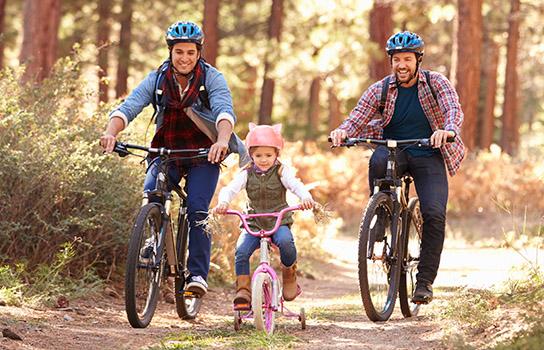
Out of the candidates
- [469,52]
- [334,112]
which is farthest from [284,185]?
[334,112]

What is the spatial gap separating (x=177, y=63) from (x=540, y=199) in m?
13.2

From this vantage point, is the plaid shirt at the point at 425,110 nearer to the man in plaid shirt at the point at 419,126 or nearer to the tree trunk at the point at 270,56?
the man in plaid shirt at the point at 419,126

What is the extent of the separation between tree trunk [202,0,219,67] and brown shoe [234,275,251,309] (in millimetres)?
14990

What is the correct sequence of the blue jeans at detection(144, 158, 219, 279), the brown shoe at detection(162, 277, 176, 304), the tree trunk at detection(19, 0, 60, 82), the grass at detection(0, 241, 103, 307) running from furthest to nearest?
the tree trunk at detection(19, 0, 60, 82)
the brown shoe at detection(162, 277, 176, 304)
the grass at detection(0, 241, 103, 307)
the blue jeans at detection(144, 158, 219, 279)

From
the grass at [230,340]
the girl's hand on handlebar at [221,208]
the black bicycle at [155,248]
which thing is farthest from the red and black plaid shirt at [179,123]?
the grass at [230,340]

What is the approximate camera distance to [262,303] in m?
6.98

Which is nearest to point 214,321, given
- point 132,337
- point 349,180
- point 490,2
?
point 132,337

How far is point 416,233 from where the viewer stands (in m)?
8.49

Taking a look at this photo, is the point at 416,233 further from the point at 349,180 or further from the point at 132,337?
the point at 349,180

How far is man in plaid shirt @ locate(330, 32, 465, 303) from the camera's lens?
7902mm

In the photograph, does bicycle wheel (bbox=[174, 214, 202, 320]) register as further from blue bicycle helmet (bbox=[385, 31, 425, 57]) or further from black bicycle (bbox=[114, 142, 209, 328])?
blue bicycle helmet (bbox=[385, 31, 425, 57])

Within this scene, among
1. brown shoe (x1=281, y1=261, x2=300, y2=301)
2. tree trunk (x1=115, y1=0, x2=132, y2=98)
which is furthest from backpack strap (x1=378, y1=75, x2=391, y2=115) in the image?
tree trunk (x1=115, y1=0, x2=132, y2=98)

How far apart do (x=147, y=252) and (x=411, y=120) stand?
2.23 m

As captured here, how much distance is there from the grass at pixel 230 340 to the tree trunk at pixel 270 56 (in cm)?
1868
